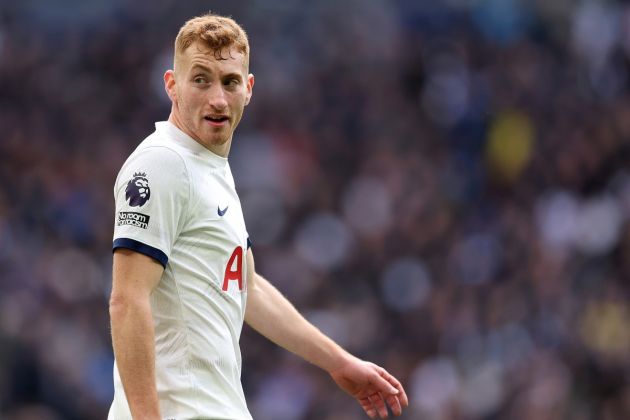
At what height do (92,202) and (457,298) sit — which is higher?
(92,202)

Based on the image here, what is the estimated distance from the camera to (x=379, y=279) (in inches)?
460

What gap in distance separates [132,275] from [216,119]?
0.67 metres

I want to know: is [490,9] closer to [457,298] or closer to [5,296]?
[457,298]

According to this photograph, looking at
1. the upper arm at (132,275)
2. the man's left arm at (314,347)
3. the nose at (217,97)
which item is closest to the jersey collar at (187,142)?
the nose at (217,97)

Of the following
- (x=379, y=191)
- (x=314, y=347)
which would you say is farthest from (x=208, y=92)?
(x=379, y=191)

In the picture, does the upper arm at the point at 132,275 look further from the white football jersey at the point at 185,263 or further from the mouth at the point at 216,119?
the mouth at the point at 216,119

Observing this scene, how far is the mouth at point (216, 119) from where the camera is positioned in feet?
13.8

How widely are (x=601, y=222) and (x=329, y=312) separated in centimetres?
271

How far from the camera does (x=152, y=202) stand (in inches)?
154

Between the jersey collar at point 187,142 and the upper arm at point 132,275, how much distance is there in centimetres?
47

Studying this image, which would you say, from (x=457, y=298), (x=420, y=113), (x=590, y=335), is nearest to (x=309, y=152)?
(x=420, y=113)

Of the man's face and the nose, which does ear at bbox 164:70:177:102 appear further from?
the nose

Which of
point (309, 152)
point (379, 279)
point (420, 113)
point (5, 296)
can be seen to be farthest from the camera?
point (420, 113)

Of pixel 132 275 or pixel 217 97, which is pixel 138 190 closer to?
pixel 132 275
